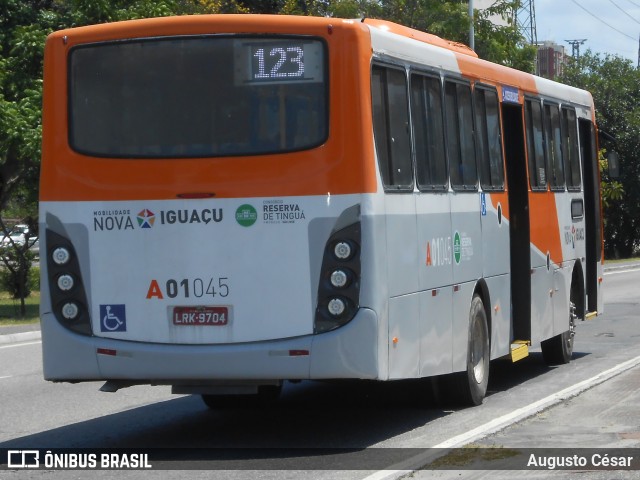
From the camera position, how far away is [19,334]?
2111cm

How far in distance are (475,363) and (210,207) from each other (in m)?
3.80

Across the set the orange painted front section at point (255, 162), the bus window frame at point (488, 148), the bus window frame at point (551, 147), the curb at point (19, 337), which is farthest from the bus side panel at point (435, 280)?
the curb at point (19, 337)

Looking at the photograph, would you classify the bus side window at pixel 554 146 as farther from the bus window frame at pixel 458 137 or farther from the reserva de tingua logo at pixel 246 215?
the reserva de tingua logo at pixel 246 215

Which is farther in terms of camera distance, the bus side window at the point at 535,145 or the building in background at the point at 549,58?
the building in background at the point at 549,58

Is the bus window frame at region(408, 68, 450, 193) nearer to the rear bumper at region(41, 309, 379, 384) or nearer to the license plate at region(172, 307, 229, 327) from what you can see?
the rear bumper at region(41, 309, 379, 384)

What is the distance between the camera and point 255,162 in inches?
379

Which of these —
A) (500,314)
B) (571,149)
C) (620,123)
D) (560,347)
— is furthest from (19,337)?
(620,123)

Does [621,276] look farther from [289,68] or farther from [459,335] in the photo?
[289,68]

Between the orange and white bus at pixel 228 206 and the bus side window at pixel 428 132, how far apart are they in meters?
0.30

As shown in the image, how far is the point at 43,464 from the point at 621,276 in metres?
31.9

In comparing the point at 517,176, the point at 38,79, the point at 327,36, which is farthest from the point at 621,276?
the point at 327,36

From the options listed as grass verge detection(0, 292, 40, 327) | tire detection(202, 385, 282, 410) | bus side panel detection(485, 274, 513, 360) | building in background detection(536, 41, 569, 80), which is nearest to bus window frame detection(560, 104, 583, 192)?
bus side panel detection(485, 274, 513, 360)

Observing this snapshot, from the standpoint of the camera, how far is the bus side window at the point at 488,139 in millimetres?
12867

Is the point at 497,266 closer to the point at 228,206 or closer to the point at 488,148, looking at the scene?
the point at 488,148
